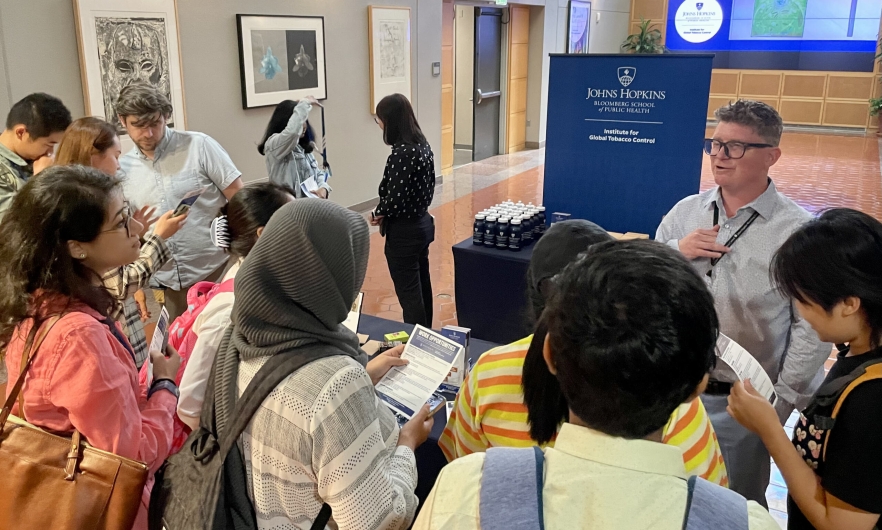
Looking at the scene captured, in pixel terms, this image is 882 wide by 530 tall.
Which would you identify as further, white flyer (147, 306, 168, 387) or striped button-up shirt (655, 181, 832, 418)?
striped button-up shirt (655, 181, 832, 418)

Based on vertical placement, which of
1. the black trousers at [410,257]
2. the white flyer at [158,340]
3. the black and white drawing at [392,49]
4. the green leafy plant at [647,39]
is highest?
the green leafy plant at [647,39]

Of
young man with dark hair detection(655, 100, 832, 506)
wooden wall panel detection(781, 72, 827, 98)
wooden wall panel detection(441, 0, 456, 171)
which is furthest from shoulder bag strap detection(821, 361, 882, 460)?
wooden wall panel detection(781, 72, 827, 98)

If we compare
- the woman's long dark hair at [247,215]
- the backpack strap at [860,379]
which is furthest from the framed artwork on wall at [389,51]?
the backpack strap at [860,379]

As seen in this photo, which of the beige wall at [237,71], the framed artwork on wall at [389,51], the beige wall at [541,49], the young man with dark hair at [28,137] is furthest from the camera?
the beige wall at [541,49]

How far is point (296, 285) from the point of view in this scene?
1273 mm

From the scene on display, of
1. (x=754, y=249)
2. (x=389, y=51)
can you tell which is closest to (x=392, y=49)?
(x=389, y=51)

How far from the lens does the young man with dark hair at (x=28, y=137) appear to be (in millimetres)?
2818

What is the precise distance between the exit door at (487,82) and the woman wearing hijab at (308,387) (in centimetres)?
999

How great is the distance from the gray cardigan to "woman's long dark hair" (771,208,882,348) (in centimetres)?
310

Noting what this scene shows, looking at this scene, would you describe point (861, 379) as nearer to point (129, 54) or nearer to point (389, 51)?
point (129, 54)

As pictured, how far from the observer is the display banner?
388 cm

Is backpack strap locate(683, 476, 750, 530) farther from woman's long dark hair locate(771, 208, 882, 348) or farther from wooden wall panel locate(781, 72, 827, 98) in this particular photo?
wooden wall panel locate(781, 72, 827, 98)

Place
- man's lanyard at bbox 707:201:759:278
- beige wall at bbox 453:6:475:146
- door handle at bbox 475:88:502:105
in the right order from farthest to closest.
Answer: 1. door handle at bbox 475:88:502:105
2. beige wall at bbox 453:6:475:146
3. man's lanyard at bbox 707:201:759:278

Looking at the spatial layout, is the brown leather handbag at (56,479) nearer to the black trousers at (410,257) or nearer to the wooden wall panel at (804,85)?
the black trousers at (410,257)
